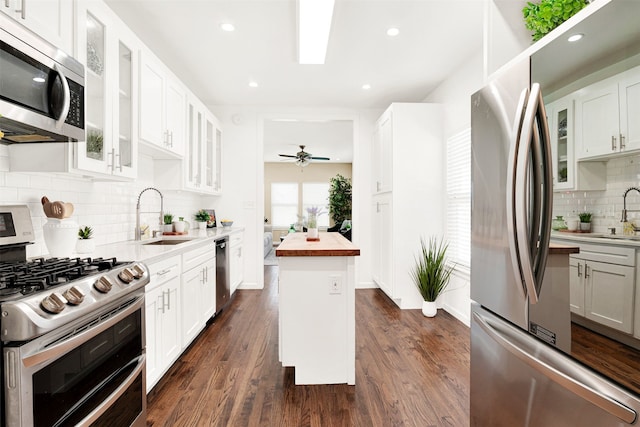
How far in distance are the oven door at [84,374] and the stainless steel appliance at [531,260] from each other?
5.00 ft

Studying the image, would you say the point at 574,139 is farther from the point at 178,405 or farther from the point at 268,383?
the point at 178,405

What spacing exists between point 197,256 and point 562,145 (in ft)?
8.83

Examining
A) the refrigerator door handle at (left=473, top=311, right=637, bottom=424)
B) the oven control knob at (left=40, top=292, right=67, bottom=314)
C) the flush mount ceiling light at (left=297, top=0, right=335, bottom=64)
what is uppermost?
the flush mount ceiling light at (left=297, top=0, right=335, bottom=64)

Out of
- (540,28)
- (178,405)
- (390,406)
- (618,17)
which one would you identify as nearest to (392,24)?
(540,28)

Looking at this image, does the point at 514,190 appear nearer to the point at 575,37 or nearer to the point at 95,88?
the point at 575,37

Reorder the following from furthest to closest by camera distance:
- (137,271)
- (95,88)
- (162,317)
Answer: (162,317), (95,88), (137,271)

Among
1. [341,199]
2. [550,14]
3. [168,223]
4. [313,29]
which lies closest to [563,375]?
[550,14]

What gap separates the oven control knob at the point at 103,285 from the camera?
1285 mm

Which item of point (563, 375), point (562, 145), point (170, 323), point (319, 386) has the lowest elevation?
point (319, 386)

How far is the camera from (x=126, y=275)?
4.88 feet

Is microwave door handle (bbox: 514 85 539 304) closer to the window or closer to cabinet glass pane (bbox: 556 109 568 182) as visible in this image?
cabinet glass pane (bbox: 556 109 568 182)

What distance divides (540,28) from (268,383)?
246cm

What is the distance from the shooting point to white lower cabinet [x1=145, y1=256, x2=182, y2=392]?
6.73 ft

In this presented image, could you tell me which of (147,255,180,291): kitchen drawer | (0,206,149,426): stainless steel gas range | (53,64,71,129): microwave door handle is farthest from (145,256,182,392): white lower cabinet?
(53,64,71,129): microwave door handle
